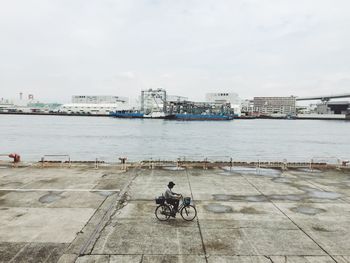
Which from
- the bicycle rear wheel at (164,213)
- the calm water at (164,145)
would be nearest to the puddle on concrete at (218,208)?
the bicycle rear wheel at (164,213)

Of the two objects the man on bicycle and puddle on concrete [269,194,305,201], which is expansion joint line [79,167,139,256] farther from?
puddle on concrete [269,194,305,201]

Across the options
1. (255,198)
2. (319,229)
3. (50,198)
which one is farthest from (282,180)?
(50,198)

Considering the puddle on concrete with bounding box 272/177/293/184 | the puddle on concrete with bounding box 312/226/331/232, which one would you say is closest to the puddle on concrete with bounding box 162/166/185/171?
the puddle on concrete with bounding box 272/177/293/184

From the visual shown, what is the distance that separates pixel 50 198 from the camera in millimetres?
15953

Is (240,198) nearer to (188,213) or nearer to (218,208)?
(218,208)

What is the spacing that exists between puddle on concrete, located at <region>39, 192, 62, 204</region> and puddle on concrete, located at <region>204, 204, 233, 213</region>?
24.8 feet

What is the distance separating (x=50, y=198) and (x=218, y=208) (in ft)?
27.7

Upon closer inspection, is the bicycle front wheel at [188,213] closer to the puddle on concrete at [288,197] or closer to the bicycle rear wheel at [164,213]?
the bicycle rear wheel at [164,213]

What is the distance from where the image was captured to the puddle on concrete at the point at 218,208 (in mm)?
14258

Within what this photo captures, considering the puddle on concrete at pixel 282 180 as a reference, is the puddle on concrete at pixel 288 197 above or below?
above

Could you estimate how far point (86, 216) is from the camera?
43.8 feet

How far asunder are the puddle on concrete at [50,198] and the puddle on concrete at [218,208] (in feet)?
24.8

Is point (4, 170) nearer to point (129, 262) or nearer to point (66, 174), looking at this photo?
point (66, 174)

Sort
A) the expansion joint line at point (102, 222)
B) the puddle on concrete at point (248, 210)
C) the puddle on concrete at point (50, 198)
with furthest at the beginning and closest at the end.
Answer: the puddle on concrete at point (50, 198) → the puddle on concrete at point (248, 210) → the expansion joint line at point (102, 222)
